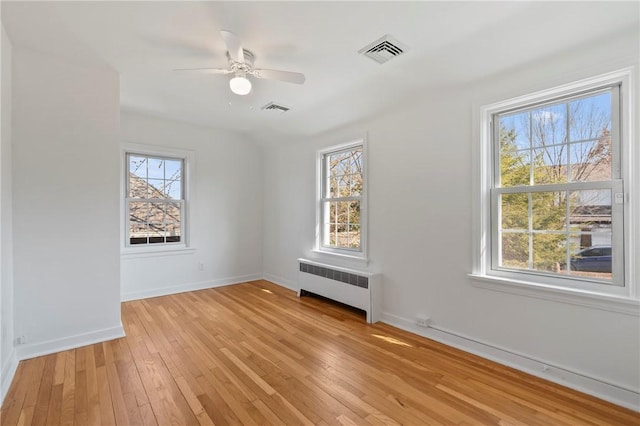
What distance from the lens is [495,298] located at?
2590 mm

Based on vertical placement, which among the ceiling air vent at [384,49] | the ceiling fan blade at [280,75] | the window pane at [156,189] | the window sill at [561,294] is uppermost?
the ceiling air vent at [384,49]

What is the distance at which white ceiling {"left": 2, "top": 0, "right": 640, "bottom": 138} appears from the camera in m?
2.00

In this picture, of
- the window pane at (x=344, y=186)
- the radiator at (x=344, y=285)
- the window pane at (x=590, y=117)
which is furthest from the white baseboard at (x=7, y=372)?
the window pane at (x=590, y=117)

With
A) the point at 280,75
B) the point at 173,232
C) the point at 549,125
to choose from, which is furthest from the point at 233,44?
the point at 173,232

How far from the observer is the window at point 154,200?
4383mm

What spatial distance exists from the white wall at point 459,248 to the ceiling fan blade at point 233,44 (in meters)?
1.86

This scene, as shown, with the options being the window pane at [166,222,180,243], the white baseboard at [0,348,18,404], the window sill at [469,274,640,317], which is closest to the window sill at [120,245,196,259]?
the window pane at [166,222,180,243]

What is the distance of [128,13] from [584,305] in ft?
12.7

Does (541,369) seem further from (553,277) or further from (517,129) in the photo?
(517,129)

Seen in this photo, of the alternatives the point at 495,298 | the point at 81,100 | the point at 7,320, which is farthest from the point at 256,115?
the point at 495,298

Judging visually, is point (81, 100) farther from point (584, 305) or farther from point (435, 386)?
point (584, 305)

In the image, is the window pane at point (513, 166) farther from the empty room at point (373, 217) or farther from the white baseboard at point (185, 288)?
the white baseboard at point (185, 288)

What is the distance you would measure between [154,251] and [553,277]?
4835mm

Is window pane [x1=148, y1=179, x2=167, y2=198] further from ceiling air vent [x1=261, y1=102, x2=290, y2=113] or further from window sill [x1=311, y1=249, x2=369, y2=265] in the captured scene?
window sill [x1=311, y1=249, x2=369, y2=265]
